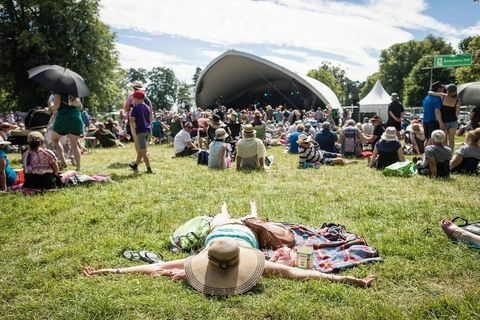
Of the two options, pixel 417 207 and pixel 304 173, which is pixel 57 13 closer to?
pixel 304 173

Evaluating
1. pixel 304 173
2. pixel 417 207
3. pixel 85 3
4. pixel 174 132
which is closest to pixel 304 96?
pixel 85 3

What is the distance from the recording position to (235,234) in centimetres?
307

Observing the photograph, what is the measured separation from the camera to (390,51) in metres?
62.2

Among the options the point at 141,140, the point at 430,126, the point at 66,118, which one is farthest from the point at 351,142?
the point at 66,118

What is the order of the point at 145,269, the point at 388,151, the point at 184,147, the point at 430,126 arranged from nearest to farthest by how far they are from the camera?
the point at 145,269, the point at 388,151, the point at 430,126, the point at 184,147

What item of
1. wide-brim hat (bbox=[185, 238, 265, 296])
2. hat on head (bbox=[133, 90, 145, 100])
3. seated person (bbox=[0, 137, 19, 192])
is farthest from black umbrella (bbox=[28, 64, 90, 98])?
wide-brim hat (bbox=[185, 238, 265, 296])

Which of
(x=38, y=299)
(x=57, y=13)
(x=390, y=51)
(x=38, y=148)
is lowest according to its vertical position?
(x=38, y=299)

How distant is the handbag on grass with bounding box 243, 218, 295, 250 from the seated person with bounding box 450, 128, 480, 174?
4895mm

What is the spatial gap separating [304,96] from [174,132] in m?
27.9

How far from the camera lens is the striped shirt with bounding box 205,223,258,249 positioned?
3033 millimetres

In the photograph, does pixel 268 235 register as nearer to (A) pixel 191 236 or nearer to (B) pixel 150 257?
(A) pixel 191 236

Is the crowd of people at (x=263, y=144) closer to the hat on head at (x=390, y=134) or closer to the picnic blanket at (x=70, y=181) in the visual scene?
the hat on head at (x=390, y=134)

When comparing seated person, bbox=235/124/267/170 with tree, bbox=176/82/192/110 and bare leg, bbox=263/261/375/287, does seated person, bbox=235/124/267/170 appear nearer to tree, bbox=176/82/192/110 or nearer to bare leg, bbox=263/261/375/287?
bare leg, bbox=263/261/375/287

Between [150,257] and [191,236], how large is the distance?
1.40ft
